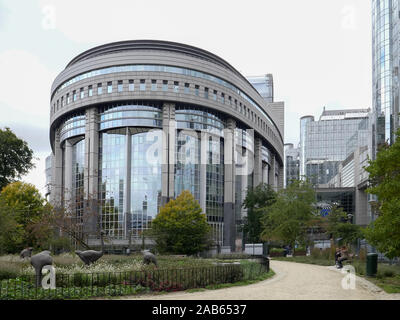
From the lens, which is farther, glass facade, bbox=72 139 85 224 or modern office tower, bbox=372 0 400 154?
modern office tower, bbox=372 0 400 154

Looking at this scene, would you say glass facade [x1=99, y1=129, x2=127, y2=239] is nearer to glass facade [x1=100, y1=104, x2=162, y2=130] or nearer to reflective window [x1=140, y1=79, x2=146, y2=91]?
glass facade [x1=100, y1=104, x2=162, y2=130]

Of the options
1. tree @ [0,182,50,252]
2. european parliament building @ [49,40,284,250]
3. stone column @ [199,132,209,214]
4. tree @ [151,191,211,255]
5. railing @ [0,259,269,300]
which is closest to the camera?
railing @ [0,259,269,300]

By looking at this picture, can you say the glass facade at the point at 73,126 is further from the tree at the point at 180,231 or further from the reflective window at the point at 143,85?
the tree at the point at 180,231

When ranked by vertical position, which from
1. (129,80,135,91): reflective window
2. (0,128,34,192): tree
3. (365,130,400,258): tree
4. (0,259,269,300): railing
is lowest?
(0,259,269,300): railing

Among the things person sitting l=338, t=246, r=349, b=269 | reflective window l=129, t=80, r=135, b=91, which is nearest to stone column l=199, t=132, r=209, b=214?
reflective window l=129, t=80, r=135, b=91

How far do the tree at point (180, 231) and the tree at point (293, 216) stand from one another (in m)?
6.97

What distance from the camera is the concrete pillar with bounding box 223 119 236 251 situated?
64688 mm

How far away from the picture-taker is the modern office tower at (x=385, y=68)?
64.3 m

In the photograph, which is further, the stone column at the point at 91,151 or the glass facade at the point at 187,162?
the glass facade at the point at 187,162

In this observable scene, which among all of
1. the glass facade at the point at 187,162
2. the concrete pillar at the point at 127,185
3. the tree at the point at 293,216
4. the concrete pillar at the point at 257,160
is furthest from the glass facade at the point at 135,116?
the tree at the point at 293,216

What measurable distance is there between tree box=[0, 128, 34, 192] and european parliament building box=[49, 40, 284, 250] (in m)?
8.81

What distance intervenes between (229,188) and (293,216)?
79.7ft

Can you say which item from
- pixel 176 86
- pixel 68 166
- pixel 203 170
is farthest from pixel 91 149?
pixel 203 170
